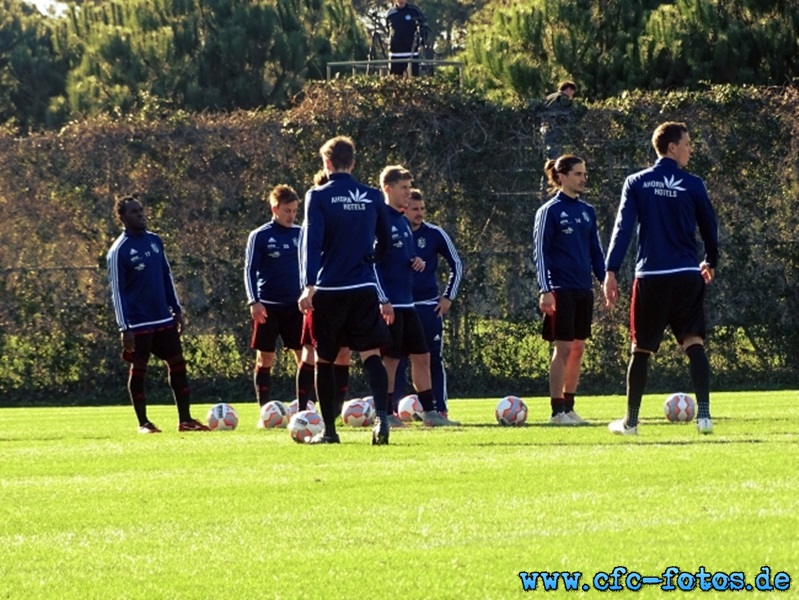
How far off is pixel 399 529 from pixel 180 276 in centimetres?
1662

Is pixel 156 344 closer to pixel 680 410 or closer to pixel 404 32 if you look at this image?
pixel 680 410

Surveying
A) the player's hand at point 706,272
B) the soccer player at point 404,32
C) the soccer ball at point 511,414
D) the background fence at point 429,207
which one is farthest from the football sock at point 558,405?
the soccer player at point 404,32

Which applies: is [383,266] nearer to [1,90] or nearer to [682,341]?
[682,341]

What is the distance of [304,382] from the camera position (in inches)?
612

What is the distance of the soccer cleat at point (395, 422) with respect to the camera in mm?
15335

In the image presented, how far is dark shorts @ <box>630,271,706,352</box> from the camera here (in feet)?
40.0

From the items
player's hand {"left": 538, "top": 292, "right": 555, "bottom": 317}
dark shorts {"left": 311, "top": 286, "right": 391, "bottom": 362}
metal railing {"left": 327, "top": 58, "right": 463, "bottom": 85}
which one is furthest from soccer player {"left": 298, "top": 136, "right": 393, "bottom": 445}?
metal railing {"left": 327, "top": 58, "right": 463, "bottom": 85}

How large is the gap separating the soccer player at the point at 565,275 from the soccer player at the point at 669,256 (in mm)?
2789

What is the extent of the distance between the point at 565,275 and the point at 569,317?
1.27 feet

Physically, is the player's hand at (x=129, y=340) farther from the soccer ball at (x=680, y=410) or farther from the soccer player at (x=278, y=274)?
the soccer ball at (x=680, y=410)

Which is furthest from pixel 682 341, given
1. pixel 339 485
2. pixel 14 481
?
pixel 14 481

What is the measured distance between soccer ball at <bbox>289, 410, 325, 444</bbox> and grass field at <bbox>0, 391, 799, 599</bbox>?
220 mm

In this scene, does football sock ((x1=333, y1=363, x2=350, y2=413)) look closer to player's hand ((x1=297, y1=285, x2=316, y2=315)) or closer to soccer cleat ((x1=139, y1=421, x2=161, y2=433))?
soccer cleat ((x1=139, y1=421, x2=161, y2=433))

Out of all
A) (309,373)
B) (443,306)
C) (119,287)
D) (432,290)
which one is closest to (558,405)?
(443,306)
